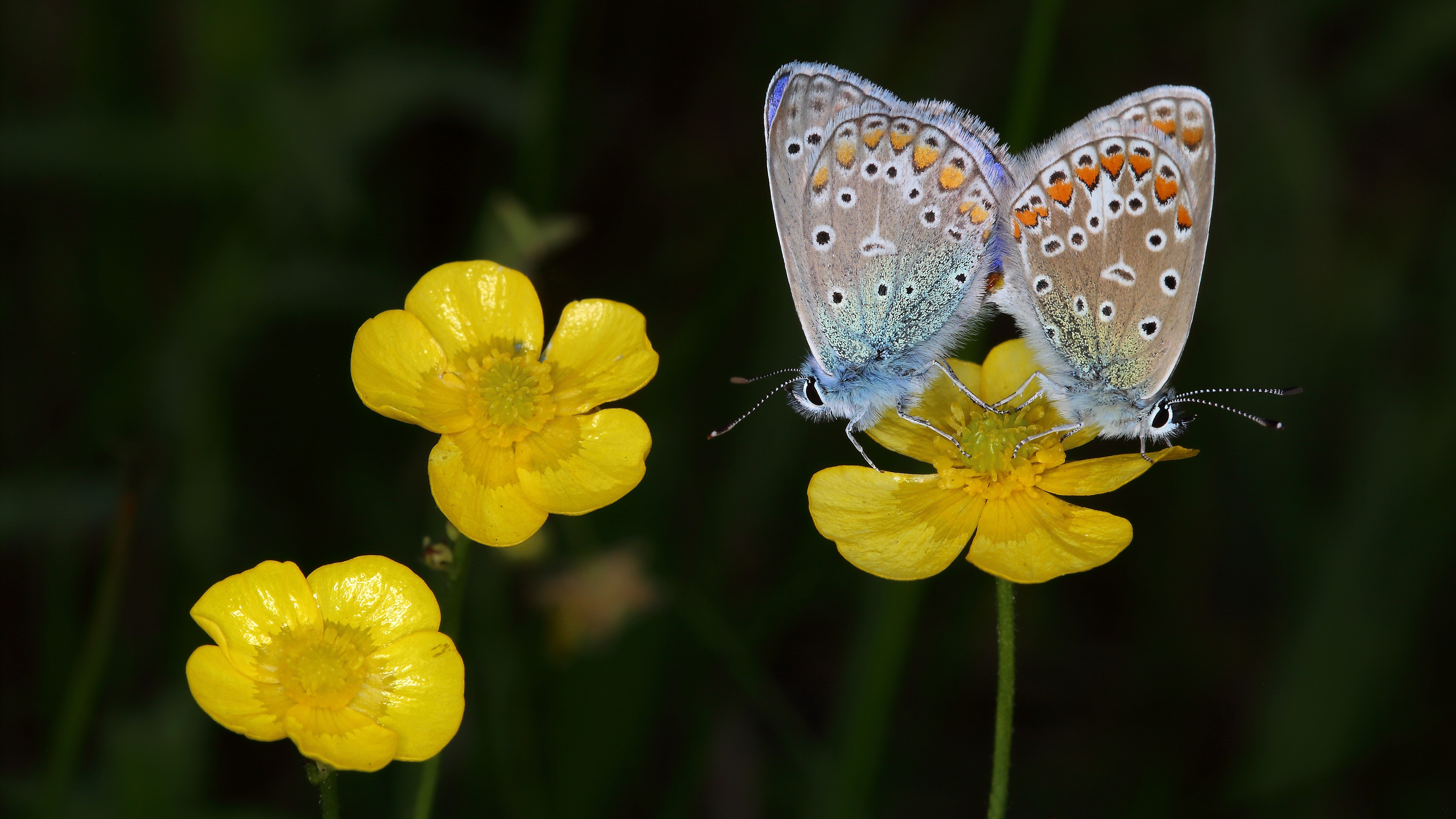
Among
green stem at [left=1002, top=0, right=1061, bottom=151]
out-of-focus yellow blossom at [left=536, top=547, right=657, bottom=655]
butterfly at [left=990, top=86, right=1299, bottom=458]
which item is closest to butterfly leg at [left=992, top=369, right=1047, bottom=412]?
butterfly at [left=990, top=86, right=1299, bottom=458]

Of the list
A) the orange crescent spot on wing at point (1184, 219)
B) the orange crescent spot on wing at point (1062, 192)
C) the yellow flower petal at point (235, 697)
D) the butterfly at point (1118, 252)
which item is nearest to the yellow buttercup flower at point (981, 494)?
the butterfly at point (1118, 252)

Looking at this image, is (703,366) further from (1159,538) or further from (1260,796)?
(1260,796)

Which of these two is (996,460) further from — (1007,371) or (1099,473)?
(1007,371)

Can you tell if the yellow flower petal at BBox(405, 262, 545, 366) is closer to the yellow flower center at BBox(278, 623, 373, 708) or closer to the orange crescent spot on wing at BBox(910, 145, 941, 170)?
the yellow flower center at BBox(278, 623, 373, 708)

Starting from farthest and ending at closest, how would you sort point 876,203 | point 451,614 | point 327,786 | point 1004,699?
point 876,203 → point 451,614 → point 1004,699 → point 327,786

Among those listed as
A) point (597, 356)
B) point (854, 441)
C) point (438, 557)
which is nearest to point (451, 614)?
→ point (438, 557)

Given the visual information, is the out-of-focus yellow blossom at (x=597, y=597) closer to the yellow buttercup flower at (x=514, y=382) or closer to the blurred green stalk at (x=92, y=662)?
the yellow buttercup flower at (x=514, y=382)
